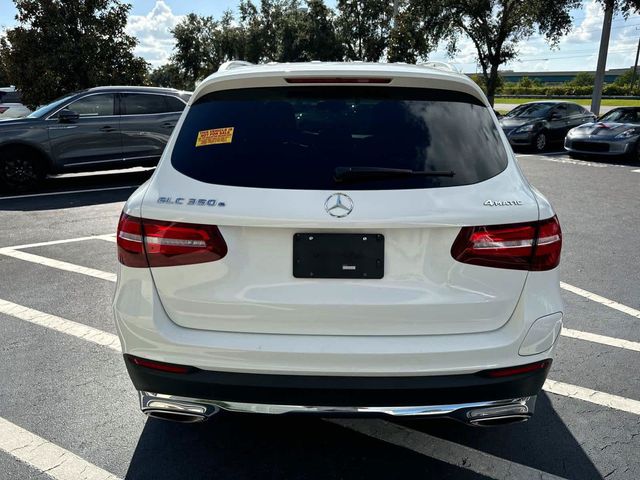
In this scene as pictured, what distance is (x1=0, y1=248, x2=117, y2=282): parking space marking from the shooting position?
548cm

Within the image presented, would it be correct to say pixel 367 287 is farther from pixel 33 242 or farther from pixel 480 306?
pixel 33 242

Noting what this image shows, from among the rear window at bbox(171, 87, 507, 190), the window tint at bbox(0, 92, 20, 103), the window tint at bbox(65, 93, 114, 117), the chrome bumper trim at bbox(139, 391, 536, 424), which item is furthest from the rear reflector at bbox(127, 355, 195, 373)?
the window tint at bbox(0, 92, 20, 103)

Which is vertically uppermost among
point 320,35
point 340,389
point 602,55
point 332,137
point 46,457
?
point 320,35

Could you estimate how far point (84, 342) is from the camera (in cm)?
399

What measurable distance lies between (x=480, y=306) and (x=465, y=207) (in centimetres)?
39

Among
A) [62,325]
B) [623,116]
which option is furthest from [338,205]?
[623,116]

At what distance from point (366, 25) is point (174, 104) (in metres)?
30.7

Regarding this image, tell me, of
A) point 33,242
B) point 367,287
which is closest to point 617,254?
point 367,287

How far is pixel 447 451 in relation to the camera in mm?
2828

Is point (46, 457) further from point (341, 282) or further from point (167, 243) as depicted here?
point (341, 282)

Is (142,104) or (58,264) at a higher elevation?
(142,104)

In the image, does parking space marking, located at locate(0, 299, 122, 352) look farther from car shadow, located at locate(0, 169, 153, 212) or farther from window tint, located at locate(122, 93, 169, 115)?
window tint, located at locate(122, 93, 169, 115)

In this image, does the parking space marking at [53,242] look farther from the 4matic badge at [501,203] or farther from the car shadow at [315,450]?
the 4matic badge at [501,203]

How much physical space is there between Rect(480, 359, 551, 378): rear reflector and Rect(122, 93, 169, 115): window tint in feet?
31.8
